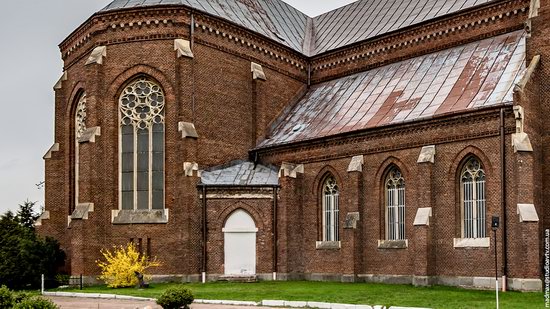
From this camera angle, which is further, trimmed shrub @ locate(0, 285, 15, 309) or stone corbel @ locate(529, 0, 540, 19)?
stone corbel @ locate(529, 0, 540, 19)

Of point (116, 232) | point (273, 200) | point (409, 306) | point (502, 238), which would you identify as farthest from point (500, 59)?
point (116, 232)

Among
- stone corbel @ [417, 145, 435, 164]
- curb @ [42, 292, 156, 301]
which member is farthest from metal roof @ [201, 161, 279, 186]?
curb @ [42, 292, 156, 301]

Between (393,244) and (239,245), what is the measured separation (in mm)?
7469

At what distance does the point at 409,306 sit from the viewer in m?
22.3

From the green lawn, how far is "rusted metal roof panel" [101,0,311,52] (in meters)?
14.4

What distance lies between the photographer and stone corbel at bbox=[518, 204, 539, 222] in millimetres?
27219

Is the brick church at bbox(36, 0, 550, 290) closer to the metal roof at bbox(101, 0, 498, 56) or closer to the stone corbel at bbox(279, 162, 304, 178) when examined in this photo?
the stone corbel at bbox(279, 162, 304, 178)

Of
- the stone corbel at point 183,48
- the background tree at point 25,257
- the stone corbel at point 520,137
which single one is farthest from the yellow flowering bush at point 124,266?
the stone corbel at point 520,137

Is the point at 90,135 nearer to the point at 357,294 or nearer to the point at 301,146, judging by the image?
the point at 301,146

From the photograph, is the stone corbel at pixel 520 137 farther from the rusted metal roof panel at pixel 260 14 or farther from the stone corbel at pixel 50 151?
the stone corbel at pixel 50 151

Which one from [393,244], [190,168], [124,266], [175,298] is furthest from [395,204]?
[175,298]

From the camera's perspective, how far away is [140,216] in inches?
1393

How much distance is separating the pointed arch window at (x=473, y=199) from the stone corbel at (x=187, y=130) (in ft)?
42.6

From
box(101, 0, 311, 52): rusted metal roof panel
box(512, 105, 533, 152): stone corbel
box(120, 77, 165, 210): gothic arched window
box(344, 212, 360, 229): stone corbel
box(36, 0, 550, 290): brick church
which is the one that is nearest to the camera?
box(512, 105, 533, 152): stone corbel
